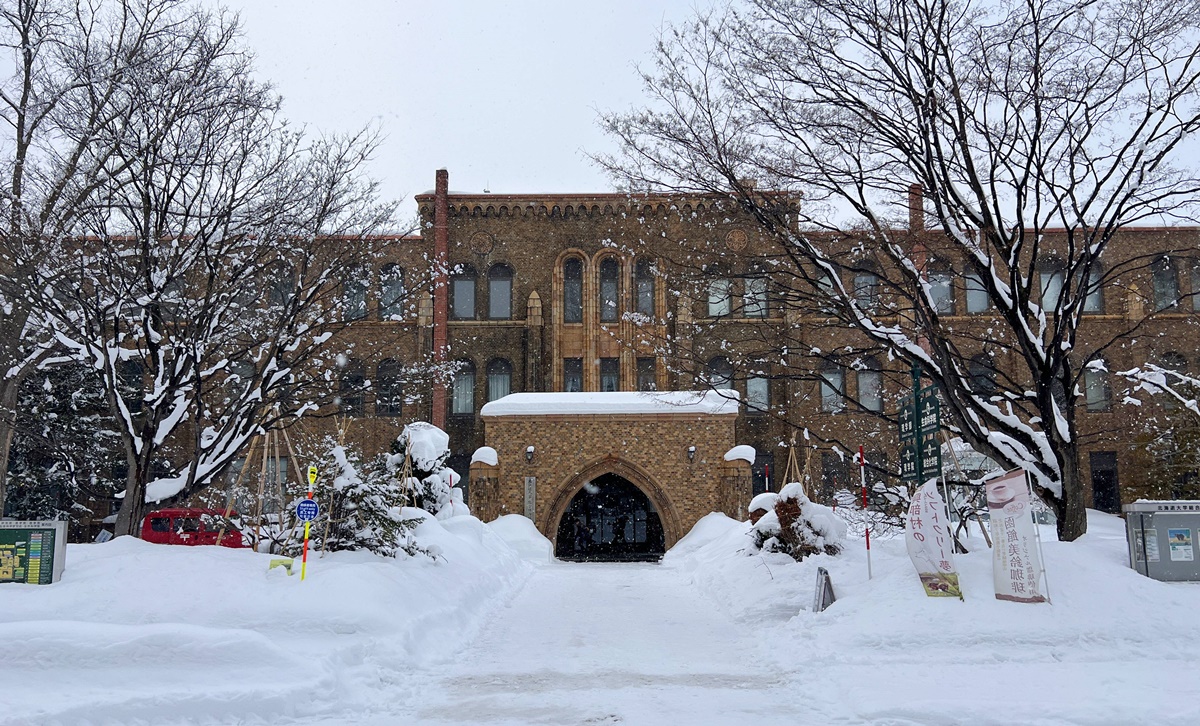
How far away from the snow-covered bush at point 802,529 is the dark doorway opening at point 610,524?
1352 cm

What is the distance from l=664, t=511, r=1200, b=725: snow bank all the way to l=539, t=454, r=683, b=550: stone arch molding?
13.5 m

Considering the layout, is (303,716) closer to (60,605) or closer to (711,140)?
(60,605)

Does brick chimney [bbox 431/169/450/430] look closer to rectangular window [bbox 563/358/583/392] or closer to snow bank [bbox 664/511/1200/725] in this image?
rectangular window [bbox 563/358/583/392]

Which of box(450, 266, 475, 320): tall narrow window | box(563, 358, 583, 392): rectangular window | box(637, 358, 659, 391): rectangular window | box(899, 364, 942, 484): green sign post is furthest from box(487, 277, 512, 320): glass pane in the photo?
box(899, 364, 942, 484): green sign post

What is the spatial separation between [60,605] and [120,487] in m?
20.8

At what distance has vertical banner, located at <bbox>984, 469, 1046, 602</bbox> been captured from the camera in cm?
946

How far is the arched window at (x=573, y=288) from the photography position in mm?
31953

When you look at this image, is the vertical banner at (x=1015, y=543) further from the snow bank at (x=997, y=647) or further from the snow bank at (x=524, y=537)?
the snow bank at (x=524, y=537)

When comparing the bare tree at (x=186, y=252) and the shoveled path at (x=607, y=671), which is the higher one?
the bare tree at (x=186, y=252)

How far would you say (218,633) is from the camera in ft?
25.4

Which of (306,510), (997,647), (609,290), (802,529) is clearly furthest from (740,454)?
(997,647)

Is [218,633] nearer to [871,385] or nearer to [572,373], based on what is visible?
[572,373]

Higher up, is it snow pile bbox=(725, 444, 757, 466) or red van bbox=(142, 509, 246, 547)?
snow pile bbox=(725, 444, 757, 466)

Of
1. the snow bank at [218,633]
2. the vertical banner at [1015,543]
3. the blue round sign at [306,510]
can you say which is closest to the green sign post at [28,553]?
the snow bank at [218,633]
